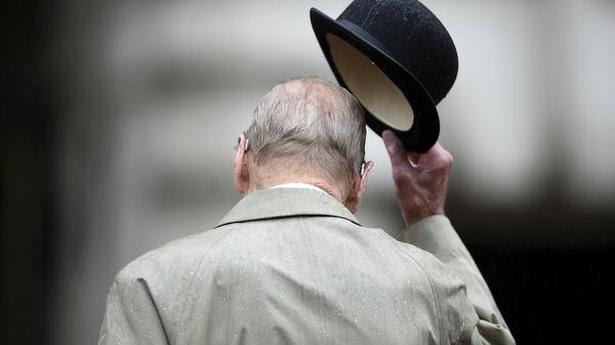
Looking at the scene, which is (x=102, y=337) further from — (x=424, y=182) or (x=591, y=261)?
(x=591, y=261)

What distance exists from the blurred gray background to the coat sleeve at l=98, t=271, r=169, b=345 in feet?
4.54

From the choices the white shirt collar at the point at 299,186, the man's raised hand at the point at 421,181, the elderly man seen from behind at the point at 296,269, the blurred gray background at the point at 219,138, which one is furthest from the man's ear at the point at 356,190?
the blurred gray background at the point at 219,138

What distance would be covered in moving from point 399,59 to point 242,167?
369mm

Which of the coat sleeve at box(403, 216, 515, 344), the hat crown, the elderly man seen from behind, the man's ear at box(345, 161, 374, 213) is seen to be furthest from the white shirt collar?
the hat crown

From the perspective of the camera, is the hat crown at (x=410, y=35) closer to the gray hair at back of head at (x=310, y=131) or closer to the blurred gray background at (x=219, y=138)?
the gray hair at back of head at (x=310, y=131)

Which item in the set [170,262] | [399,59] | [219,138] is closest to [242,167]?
[170,262]

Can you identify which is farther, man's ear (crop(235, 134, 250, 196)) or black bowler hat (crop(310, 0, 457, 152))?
black bowler hat (crop(310, 0, 457, 152))

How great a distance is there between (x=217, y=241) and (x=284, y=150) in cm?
19

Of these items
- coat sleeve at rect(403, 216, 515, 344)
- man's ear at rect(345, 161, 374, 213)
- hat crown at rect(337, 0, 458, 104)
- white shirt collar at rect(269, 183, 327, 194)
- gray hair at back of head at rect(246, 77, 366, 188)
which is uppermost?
hat crown at rect(337, 0, 458, 104)

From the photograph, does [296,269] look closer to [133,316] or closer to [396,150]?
[133,316]

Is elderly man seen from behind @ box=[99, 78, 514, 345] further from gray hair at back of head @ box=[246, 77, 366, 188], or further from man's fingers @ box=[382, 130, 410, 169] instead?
man's fingers @ box=[382, 130, 410, 169]

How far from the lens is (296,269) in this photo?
6.12 ft

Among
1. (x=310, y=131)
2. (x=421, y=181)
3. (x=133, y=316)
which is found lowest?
(x=133, y=316)

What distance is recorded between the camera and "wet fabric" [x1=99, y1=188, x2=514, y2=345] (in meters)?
1.84
